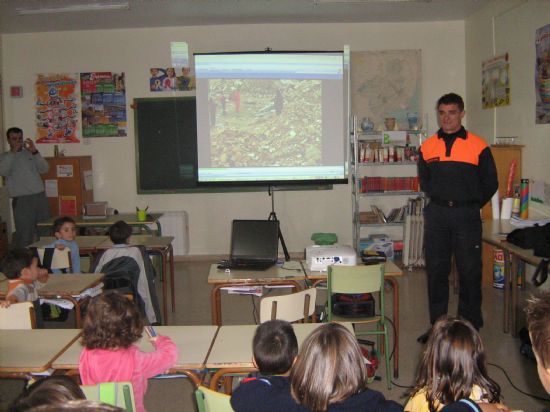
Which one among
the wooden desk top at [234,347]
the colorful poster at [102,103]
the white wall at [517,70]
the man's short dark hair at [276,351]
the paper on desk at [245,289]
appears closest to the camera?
the man's short dark hair at [276,351]

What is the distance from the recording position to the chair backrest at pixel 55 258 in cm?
462

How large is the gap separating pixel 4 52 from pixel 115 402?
706 cm

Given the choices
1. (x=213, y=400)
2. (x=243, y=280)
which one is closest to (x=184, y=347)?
(x=213, y=400)

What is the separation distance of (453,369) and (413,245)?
5347 mm

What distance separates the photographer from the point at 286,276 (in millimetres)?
3889

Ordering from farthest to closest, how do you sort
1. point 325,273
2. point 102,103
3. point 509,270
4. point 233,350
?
point 102,103 → point 509,270 → point 325,273 → point 233,350

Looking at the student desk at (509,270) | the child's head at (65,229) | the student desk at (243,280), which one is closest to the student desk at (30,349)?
the student desk at (243,280)

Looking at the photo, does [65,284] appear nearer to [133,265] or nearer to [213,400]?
[133,265]

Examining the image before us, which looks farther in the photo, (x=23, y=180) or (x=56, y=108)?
(x=56, y=108)

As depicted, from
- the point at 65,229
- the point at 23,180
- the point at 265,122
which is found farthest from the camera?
the point at 23,180

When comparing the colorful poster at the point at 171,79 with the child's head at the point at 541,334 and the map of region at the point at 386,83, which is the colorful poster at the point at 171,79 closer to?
the map of region at the point at 386,83

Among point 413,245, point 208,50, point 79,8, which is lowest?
point 413,245

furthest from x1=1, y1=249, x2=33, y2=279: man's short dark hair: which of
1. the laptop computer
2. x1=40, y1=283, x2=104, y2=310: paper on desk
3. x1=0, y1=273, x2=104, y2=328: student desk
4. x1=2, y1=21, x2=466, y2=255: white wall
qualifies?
x1=2, y1=21, x2=466, y2=255: white wall

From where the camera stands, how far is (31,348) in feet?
8.69
